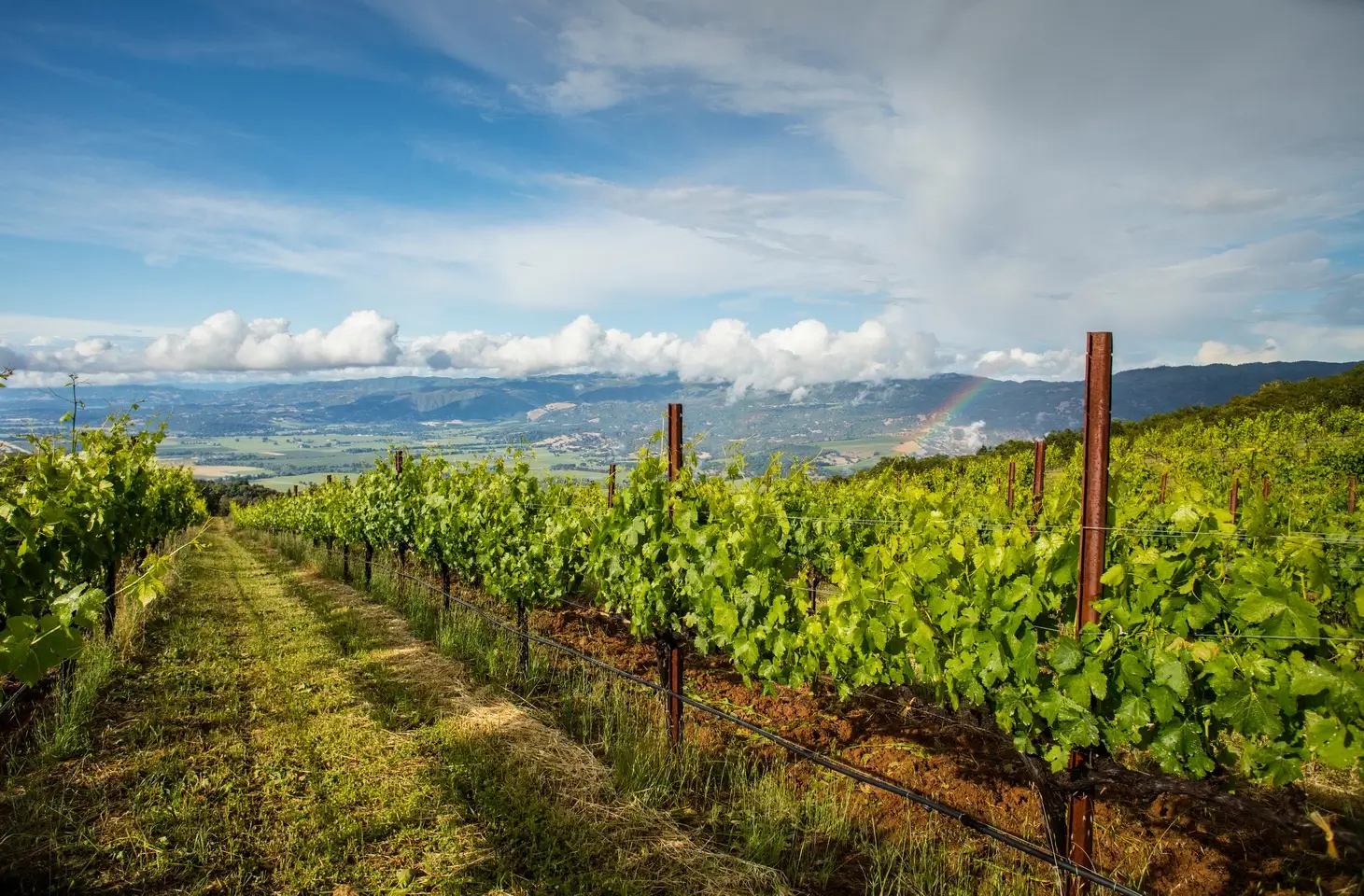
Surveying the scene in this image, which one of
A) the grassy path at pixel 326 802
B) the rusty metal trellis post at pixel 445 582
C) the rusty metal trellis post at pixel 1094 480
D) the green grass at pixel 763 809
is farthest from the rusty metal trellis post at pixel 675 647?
the rusty metal trellis post at pixel 445 582

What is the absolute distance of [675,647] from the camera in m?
5.55

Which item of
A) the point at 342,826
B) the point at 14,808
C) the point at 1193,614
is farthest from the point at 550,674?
the point at 1193,614

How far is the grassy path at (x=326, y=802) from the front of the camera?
3695mm

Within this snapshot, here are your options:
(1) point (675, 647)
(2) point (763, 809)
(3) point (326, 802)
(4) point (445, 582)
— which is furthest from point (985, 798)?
(4) point (445, 582)

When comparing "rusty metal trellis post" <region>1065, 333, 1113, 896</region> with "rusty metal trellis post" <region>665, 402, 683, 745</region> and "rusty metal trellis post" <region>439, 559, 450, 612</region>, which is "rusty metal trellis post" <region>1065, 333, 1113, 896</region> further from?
"rusty metal trellis post" <region>439, 559, 450, 612</region>

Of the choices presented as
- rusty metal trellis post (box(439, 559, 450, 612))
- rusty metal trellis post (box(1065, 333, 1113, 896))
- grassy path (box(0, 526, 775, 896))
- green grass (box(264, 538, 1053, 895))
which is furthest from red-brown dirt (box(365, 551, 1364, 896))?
rusty metal trellis post (box(439, 559, 450, 612))

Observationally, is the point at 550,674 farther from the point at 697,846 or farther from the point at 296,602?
the point at 296,602

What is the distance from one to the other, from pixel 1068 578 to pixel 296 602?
Answer: 39.1ft

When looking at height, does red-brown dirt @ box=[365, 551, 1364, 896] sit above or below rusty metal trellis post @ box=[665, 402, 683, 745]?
below

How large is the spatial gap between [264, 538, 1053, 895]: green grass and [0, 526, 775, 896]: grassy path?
227mm

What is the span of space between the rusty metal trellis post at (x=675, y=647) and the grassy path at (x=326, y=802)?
734 millimetres

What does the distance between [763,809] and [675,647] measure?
1.54 meters

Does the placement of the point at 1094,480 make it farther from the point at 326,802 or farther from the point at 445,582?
the point at 445,582

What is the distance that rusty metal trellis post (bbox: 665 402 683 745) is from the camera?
536 centimetres
